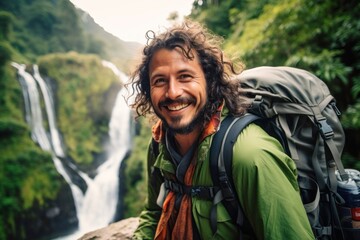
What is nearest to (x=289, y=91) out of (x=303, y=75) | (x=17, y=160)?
(x=303, y=75)

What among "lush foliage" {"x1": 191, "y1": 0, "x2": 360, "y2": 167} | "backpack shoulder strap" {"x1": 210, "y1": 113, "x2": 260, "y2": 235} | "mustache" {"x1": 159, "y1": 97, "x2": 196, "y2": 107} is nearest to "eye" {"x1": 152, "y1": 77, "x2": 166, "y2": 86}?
"mustache" {"x1": 159, "y1": 97, "x2": 196, "y2": 107}

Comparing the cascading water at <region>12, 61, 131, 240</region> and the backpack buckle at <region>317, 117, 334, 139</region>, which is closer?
the backpack buckle at <region>317, 117, 334, 139</region>

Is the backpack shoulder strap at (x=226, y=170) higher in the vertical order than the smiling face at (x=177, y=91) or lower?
lower

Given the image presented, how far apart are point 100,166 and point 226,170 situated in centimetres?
1426

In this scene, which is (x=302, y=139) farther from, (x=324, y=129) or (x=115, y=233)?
(x=115, y=233)

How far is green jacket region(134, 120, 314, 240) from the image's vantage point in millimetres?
1032

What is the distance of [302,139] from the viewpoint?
4.29 ft

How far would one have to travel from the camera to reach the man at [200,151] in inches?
41.3

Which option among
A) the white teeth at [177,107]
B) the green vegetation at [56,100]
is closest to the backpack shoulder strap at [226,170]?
the white teeth at [177,107]

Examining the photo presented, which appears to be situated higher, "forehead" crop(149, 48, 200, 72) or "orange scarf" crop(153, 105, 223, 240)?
"forehead" crop(149, 48, 200, 72)

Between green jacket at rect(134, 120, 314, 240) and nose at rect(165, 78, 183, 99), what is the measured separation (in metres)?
0.29

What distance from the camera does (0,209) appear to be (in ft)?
34.5

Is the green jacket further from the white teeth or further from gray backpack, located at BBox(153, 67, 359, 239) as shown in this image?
the white teeth

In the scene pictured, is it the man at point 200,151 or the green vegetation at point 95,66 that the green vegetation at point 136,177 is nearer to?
the green vegetation at point 95,66
